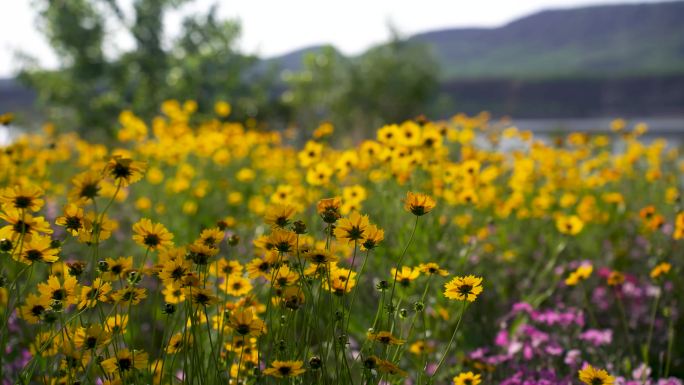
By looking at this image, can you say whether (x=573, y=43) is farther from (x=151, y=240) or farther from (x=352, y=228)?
(x=151, y=240)

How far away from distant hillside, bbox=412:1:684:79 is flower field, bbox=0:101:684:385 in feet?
281

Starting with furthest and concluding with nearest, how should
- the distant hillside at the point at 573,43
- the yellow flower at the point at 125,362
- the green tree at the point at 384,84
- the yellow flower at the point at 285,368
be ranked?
the distant hillside at the point at 573,43 → the green tree at the point at 384,84 → the yellow flower at the point at 125,362 → the yellow flower at the point at 285,368

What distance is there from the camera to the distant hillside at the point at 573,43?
98812mm

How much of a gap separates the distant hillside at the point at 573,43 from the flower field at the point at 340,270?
85.7 metres

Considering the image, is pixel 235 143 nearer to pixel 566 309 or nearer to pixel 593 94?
pixel 566 309

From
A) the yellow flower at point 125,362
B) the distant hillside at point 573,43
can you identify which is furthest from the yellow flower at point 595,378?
the distant hillside at point 573,43

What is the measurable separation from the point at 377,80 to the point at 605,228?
13164mm

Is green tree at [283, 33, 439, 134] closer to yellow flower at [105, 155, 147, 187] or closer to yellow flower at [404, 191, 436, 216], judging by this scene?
yellow flower at [404, 191, 436, 216]

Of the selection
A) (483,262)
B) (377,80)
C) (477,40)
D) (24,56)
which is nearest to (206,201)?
(483,262)

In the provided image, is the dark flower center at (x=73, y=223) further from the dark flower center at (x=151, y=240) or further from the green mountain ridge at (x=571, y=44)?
the green mountain ridge at (x=571, y=44)

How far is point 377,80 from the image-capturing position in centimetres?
1734

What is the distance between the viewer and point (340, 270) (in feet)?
5.47

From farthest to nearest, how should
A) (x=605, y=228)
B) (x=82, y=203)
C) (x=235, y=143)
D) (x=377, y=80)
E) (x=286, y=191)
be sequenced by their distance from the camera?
(x=377, y=80) → (x=235, y=143) → (x=605, y=228) → (x=286, y=191) → (x=82, y=203)

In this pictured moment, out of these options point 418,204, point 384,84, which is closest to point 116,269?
point 418,204
